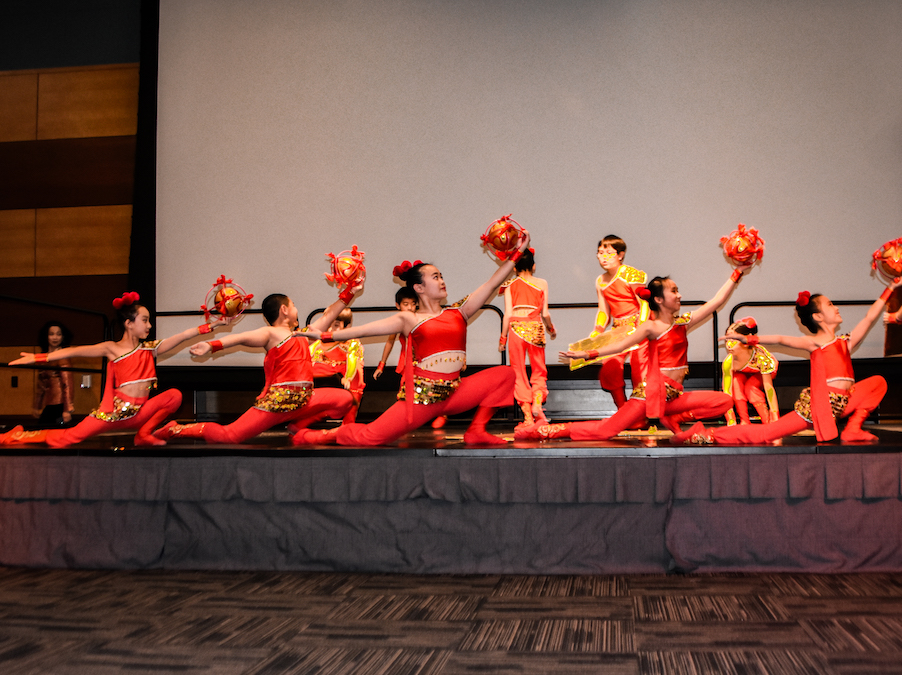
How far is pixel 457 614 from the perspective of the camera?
2.15 meters

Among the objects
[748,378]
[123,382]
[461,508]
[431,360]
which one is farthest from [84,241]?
[748,378]

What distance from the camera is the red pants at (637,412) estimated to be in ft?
11.1

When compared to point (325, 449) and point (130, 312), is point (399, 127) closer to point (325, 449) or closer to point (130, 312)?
point (130, 312)

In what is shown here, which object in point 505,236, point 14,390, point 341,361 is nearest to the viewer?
point 505,236

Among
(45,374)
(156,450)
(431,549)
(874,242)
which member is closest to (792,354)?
(874,242)

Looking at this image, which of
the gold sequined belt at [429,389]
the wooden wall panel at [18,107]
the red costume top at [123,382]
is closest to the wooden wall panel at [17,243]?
the wooden wall panel at [18,107]

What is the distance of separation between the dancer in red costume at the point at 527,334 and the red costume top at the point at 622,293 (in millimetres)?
477

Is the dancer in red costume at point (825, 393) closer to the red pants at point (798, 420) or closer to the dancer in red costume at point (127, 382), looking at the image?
the red pants at point (798, 420)

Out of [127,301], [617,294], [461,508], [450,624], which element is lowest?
[450,624]

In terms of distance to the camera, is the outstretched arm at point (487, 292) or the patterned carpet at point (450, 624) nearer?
the patterned carpet at point (450, 624)

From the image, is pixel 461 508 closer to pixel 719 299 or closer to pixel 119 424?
pixel 719 299

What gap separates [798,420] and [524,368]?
151 cm

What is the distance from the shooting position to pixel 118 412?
3533 mm

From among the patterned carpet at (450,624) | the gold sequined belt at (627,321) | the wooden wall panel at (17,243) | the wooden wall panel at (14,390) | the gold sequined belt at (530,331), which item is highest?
the wooden wall panel at (17,243)
